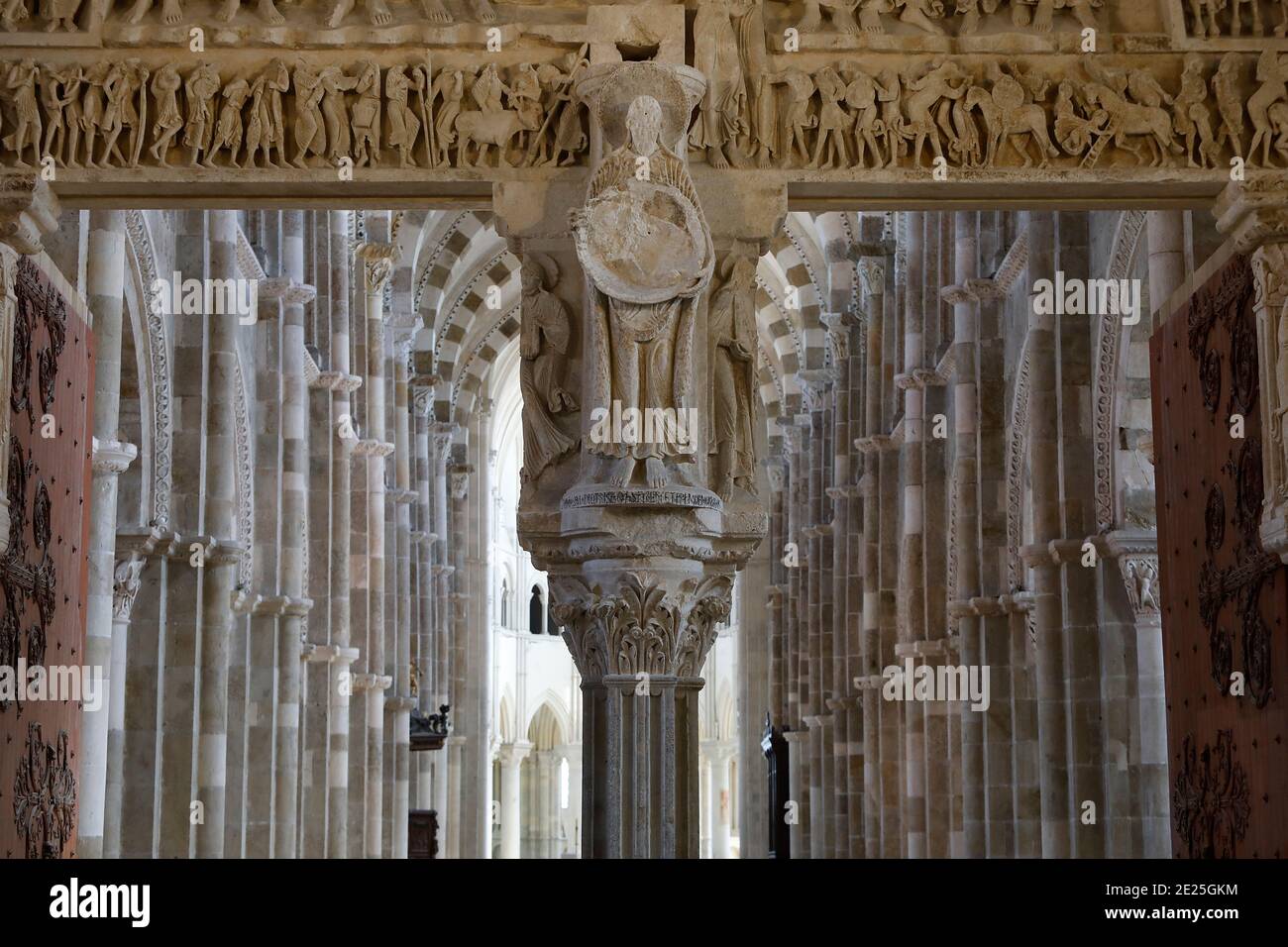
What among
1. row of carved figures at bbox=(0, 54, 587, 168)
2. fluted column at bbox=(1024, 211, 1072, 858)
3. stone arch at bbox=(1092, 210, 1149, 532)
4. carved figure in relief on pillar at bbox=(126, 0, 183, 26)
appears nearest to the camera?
row of carved figures at bbox=(0, 54, 587, 168)

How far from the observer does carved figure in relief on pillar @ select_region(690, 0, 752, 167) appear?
41.0 ft

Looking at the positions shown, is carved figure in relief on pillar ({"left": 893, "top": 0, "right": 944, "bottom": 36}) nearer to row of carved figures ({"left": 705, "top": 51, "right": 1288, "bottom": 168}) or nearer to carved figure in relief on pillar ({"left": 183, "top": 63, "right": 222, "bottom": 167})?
row of carved figures ({"left": 705, "top": 51, "right": 1288, "bottom": 168})

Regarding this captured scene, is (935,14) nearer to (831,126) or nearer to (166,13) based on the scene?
(831,126)

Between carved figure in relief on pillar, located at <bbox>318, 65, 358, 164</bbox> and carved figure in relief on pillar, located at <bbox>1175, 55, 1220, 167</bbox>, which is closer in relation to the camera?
carved figure in relief on pillar, located at <bbox>1175, 55, 1220, 167</bbox>

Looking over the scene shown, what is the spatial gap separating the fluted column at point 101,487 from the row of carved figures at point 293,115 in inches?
133

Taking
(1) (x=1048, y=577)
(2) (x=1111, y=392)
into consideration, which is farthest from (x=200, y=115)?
(1) (x=1048, y=577)

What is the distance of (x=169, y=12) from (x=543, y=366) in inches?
119

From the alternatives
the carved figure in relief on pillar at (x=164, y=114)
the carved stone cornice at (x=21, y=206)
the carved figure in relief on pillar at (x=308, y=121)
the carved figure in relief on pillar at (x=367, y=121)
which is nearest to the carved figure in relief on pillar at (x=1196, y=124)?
the carved figure in relief on pillar at (x=367, y=121)

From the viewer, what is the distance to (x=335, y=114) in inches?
488

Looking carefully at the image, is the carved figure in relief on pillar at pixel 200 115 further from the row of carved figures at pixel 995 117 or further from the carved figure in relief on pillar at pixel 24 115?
the row of carved figures at pixel 995 117

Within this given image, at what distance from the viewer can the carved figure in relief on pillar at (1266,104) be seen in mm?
12195

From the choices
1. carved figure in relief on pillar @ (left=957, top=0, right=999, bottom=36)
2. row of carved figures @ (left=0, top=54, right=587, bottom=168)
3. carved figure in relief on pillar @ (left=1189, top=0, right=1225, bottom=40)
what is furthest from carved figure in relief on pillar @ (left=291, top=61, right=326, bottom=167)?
carved figure in relief on pillar @ (left=1189, top=0, right=1225, bottom=40)

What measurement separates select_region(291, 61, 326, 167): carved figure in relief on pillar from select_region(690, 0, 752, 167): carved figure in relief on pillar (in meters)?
2.20

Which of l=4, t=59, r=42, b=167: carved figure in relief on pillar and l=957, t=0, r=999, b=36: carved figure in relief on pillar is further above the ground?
l=957, t=0, r=999, b=36: carved figure in relief on pillar
